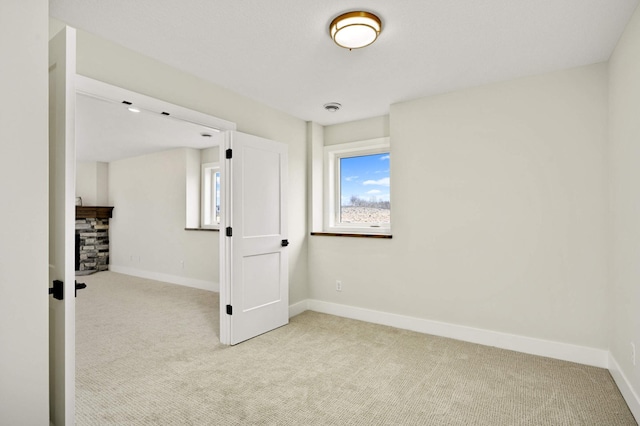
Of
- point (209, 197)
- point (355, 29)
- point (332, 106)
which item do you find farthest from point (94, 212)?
point (355, 29)

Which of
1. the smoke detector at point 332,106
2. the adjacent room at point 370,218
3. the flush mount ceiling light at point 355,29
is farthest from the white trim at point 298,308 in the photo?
the flush mount ceiling light at point 355,29

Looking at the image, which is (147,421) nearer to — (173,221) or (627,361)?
(627,361)

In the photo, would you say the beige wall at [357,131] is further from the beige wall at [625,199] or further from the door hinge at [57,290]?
the door hinge at [57,290]

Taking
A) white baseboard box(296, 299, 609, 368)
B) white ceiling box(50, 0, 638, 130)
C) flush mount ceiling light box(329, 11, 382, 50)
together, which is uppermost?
white ceiling box(50, 0, 638, 130)

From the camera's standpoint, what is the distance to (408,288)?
352cm

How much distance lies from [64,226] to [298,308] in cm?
303

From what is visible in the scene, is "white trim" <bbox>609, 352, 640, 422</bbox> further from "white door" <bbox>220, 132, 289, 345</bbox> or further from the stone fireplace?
the stone fireplace

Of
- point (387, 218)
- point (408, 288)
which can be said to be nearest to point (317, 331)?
point (408, 288)

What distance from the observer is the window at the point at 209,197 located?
6.20m

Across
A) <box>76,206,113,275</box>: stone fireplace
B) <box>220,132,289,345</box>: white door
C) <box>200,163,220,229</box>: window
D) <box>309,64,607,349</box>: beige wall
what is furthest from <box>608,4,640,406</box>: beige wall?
<box>76,206,113,275</box>: stone fireplace

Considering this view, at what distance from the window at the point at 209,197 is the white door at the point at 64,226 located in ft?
15.7

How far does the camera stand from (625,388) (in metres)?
→ 2.15

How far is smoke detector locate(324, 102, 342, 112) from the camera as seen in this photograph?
11.7 feet

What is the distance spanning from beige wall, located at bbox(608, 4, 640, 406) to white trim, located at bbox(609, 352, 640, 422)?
23 millimetres
